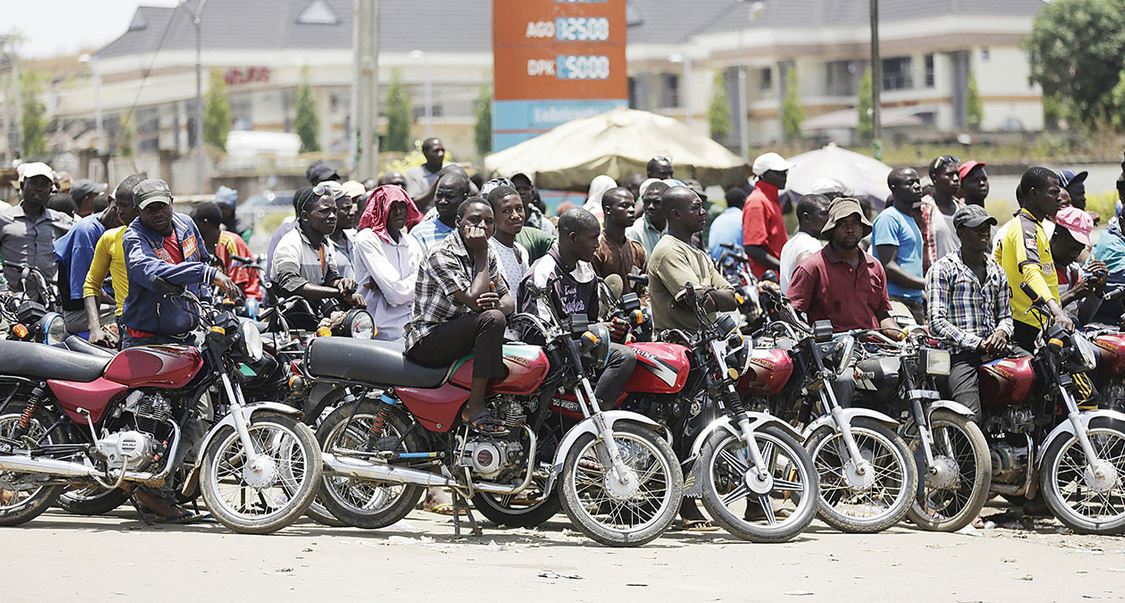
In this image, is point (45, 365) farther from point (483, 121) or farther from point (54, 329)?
point (483, 121)

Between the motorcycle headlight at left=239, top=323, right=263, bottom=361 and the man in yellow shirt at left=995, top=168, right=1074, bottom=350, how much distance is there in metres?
4.31

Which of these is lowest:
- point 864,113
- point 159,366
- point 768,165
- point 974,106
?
point 159,366

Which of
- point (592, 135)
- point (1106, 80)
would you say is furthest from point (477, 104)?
point (592, 135)

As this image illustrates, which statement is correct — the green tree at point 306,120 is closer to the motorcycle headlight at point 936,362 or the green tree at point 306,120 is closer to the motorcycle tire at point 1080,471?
the motorcycle headlight at point 936,362

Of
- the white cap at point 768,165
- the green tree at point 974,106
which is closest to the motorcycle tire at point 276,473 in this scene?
the white cap at point 768,165

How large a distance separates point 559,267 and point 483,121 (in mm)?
77552

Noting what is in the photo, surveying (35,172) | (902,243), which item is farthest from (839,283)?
(35,172)

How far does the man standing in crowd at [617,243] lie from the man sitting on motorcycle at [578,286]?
753 millimetres

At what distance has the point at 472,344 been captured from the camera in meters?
8.60

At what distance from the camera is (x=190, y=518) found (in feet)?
30.2

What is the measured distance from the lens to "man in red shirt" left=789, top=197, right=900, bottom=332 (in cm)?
947

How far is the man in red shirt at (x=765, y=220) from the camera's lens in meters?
12.5

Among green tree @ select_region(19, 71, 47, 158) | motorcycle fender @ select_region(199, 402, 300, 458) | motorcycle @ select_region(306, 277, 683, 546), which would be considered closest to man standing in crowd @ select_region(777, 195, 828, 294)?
motorcycle @ select_region(306, 277, 683, 546)

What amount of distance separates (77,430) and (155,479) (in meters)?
0.56
